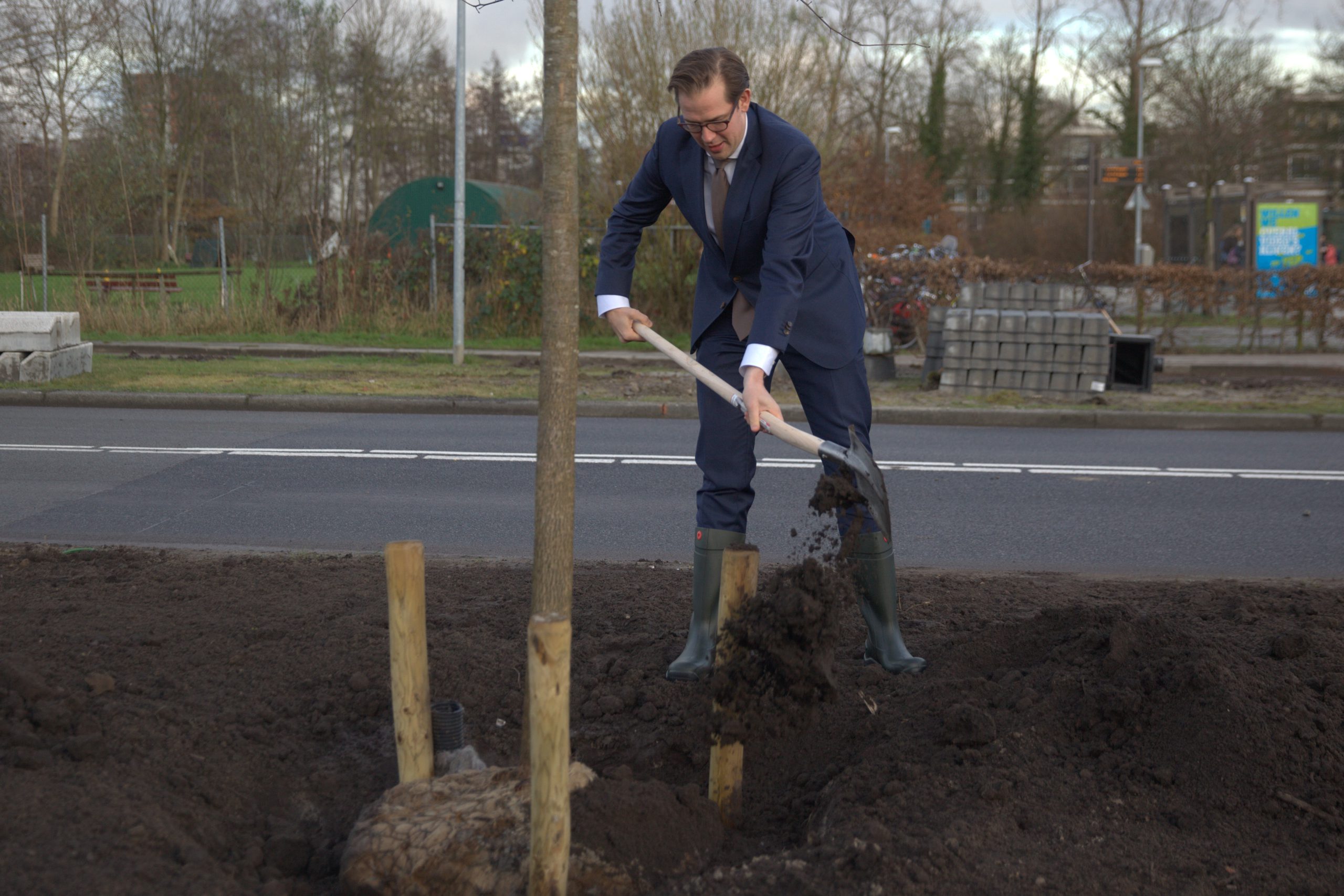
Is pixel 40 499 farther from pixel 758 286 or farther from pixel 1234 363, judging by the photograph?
pixel 1234 363

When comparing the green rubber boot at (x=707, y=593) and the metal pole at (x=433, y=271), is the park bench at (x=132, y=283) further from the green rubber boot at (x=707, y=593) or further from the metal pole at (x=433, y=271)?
the green rubber boot at (x=707, y=593)

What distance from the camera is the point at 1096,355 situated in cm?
1208

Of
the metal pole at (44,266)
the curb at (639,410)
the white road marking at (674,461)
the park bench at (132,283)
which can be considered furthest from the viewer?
the park bench at (132,283)

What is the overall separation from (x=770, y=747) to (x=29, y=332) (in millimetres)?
11907

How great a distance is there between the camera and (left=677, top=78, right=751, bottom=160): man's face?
3.12 meters

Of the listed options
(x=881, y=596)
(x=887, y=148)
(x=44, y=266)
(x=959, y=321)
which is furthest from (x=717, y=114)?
(x=887, y=148)

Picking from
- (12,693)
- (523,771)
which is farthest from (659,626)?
(12,693)

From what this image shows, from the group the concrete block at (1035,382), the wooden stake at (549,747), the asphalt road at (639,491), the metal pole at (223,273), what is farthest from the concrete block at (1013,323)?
the metal pole at (223,273)

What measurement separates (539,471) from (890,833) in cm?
113

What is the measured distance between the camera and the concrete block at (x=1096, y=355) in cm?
1206

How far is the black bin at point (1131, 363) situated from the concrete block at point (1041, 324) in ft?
2.23

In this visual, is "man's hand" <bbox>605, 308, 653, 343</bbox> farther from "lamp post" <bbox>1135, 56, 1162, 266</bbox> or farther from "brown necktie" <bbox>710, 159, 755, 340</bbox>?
"lamp post" <bbox>1135, 56, 1162, 266</bbox>

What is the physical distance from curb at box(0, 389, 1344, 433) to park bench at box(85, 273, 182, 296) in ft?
25.1

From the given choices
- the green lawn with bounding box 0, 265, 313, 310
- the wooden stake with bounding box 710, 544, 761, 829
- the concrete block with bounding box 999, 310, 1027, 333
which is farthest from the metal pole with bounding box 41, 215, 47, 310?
the wooden stake with bounding box 710, 544, 761, 829
